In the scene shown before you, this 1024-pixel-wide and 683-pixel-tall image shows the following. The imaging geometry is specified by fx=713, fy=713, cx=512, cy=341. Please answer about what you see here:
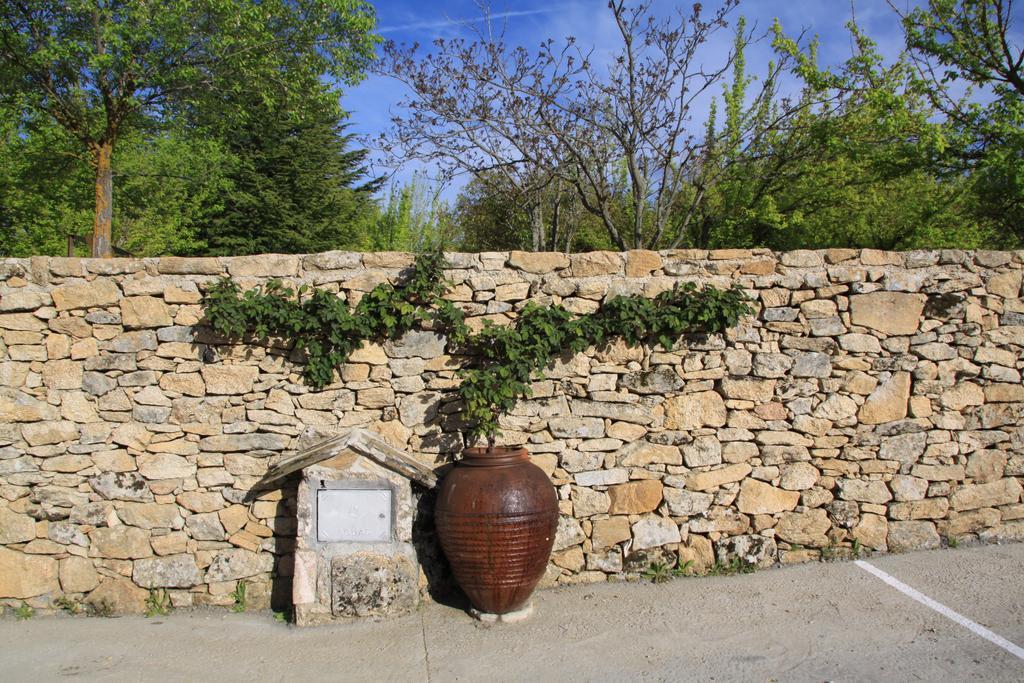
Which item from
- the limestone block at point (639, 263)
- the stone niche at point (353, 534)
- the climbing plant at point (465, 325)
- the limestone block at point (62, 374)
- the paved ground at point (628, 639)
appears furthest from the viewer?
the limestone block at point (639, 263)

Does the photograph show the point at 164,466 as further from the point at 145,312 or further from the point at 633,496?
the point at 633,496

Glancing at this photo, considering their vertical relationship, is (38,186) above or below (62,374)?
above

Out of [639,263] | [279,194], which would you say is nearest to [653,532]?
[639,263]

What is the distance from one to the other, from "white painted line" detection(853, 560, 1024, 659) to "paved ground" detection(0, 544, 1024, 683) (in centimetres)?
4

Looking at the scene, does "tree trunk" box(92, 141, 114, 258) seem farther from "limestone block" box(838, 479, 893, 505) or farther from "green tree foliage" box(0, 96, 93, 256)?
"limestone block" box(838, 479, 893, 505)

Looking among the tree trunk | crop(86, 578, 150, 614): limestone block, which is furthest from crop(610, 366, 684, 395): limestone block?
the tree trunk

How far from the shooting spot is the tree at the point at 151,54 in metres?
8.65

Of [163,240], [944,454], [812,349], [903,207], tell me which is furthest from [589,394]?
[163,240]

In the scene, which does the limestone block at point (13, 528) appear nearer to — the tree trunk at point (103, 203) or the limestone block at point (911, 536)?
the tree trunk at point (103, 203)

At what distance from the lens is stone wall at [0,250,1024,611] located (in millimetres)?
4805

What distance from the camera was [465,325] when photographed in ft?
16.1

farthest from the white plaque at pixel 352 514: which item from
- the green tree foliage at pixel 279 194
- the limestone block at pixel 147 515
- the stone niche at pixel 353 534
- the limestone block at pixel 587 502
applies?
the green tree foliage at pixel 279 194

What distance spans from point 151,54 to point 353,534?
7.63 metres

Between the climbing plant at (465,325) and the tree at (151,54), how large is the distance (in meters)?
5.05
